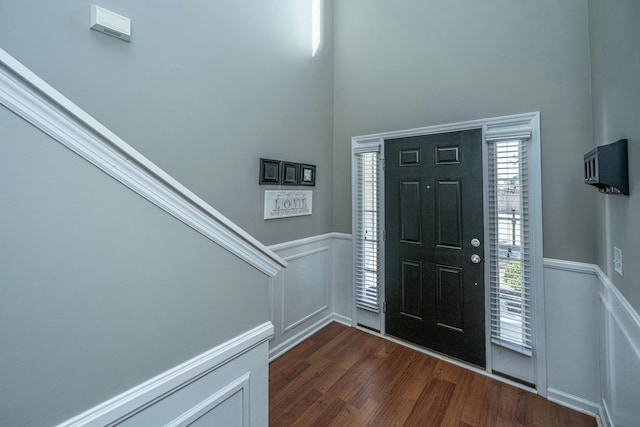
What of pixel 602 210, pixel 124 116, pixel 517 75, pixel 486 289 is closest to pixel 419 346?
pixel 486 289

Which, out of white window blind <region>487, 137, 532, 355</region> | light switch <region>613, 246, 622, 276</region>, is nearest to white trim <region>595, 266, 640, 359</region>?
light switch <region>613, 246, 622, 276</region>

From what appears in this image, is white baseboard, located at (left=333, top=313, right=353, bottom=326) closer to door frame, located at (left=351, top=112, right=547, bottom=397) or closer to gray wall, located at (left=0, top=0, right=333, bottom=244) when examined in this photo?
gray wall, located at (left=0, top=0, right=333, bottom=244)

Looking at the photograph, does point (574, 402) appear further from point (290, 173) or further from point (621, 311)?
Result: point (290, 173)

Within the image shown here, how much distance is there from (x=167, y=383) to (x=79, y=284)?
415mm

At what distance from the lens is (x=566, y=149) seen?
79.1 inches

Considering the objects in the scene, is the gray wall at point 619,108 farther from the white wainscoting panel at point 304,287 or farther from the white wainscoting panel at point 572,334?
the white wainscoting panel at point 304,287

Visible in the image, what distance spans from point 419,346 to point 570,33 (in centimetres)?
268

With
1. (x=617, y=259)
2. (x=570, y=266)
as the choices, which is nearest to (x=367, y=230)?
(x=570, y=266)

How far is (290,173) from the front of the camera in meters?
2.68

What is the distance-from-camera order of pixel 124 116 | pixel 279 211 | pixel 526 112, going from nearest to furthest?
pixel 124 116 → pixel 526 112 → pixel 279 211

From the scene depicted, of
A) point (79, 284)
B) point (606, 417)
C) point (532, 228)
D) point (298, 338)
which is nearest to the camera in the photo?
point (79, 284)

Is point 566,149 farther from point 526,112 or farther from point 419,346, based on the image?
point 419,346

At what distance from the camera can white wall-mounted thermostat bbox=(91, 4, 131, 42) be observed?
4.88 ft

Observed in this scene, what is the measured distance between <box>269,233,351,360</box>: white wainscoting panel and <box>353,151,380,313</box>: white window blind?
14 cm
